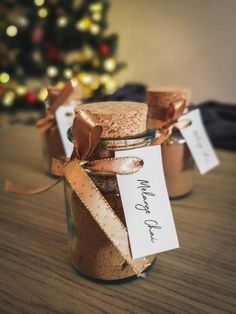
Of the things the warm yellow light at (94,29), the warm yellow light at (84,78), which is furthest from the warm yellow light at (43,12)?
the warm yellow light at (84,78)

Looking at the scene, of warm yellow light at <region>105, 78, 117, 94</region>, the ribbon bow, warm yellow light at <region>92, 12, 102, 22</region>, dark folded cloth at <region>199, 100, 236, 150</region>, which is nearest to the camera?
the ribbon bow

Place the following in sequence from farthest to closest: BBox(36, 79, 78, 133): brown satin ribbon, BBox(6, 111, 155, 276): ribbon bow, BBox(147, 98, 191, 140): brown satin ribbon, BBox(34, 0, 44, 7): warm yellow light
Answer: BBox(34, 0, 44, 7): warm yellow light, BBox(36, 79, 78, 133): brown satin ribbon, BBox(147, 98, 191, 140): brown satin ribbon, BBox(6, 111, 155, 276): ribbon bow

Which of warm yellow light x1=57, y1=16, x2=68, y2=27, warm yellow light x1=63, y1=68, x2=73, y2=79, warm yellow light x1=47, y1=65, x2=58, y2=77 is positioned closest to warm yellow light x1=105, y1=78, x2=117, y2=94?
warm yellow light x1=63, y1=68, x2=73, y2=79

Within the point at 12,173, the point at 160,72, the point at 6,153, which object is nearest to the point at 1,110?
the point at 160,72

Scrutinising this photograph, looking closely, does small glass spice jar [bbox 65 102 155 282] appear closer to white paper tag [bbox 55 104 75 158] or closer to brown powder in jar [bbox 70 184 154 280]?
brown powder in jar [bbox 70 184 154 280]

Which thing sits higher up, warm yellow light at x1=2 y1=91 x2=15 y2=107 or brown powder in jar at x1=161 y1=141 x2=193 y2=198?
brown powder in jar at x1=161 y1=141 x2=193 y2=198

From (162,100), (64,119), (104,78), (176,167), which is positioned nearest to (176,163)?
(176,167)

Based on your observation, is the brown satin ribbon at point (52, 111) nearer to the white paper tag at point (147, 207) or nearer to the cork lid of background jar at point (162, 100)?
the cork lid of background jar at point (162, 100)

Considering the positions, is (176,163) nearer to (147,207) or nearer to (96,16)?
(147,207)
